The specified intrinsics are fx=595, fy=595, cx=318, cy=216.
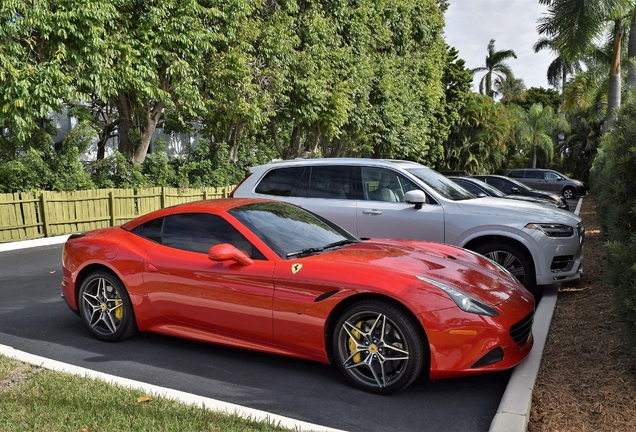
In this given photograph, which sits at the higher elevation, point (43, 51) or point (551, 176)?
point (43, 51)

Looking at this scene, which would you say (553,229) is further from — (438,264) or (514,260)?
Result: (438,264)

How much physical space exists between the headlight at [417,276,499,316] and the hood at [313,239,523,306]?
0.06 metres

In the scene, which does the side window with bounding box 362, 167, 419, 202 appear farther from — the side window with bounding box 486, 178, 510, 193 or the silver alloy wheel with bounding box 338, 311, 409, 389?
the side window with bounding box 486, 178, 510, 193

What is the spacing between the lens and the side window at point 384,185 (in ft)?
26.4

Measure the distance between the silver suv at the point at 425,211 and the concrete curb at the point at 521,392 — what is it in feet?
4.84

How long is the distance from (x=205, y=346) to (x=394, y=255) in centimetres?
205

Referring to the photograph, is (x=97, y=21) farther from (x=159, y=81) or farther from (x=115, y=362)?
(x=115, y=362)

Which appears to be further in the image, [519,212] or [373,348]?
[519,212]

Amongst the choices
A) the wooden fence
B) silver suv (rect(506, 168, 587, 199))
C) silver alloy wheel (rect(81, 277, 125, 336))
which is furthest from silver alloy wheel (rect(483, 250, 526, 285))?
silver suv (rect(506, 168, 587, 199))

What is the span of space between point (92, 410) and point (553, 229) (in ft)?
18.4

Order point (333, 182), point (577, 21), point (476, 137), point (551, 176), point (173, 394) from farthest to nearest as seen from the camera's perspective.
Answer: point (476, 137), point (551, 176), point (577, 21), point (333, 182), point (173, 394)

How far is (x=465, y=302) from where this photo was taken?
4379 mm

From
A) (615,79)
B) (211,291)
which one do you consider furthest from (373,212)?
(615,79)

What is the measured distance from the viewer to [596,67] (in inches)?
1129
